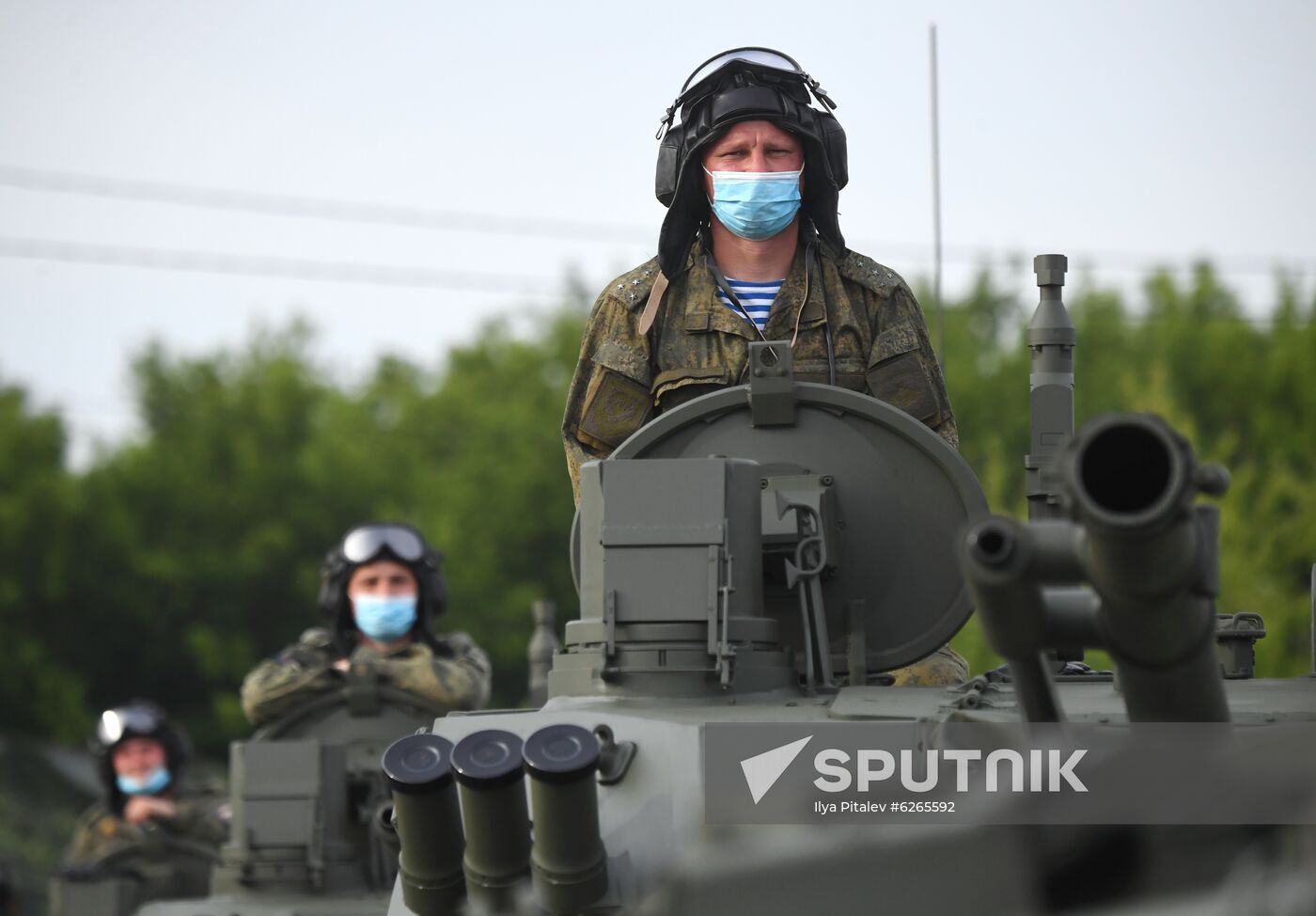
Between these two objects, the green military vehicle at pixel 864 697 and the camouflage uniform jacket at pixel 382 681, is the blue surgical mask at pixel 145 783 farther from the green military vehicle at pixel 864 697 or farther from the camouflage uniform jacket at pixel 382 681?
the green military vehicle at pixel 864 697

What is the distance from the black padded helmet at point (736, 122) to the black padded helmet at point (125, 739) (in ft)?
32.6

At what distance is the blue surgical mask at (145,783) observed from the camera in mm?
16828

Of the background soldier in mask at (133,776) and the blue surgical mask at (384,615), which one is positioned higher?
the blue surgical mask at (384,615)

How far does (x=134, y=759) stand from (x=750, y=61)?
34.4 ft

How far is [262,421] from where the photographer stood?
45.3 meters

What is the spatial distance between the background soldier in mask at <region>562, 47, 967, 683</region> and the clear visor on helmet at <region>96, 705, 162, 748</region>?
9.95 metres

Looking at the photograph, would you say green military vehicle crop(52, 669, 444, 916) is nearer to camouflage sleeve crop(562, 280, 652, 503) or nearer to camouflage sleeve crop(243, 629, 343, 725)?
camouflage sleeve crop(243, 629, 343, 725)

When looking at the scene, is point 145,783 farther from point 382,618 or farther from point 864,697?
point 864,697

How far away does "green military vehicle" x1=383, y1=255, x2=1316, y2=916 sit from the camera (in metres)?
3.56

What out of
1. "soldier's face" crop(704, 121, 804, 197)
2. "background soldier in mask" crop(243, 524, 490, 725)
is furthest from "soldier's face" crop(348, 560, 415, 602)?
"soldier's face" crop(704, 121, 804, 197)

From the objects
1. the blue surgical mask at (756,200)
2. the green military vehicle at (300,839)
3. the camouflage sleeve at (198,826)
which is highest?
the blue surgical mask at (756,200)

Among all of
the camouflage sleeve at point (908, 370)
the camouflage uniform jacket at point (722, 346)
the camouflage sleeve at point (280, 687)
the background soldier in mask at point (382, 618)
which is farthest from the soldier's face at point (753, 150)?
the camouflage sleeve at point (280, 687)

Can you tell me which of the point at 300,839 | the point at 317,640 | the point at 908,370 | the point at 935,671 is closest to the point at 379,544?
the point at 317,640

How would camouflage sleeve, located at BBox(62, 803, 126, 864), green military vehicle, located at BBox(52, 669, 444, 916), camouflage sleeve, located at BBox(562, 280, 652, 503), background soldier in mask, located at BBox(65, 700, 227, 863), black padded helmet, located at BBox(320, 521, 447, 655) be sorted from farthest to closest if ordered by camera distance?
background soldier in mask, located at BBox(65, 700, 227, 863) → camouflage sleeve, located at BBox(62, 803, 126, 864) → black padded helmet, located at BBox(320, 521, 447, 655) → green military vehicle, located at BBox(52, 669, 444, 916) → camouflage sleeve, located at BBox(562, 280, 652, 503)
